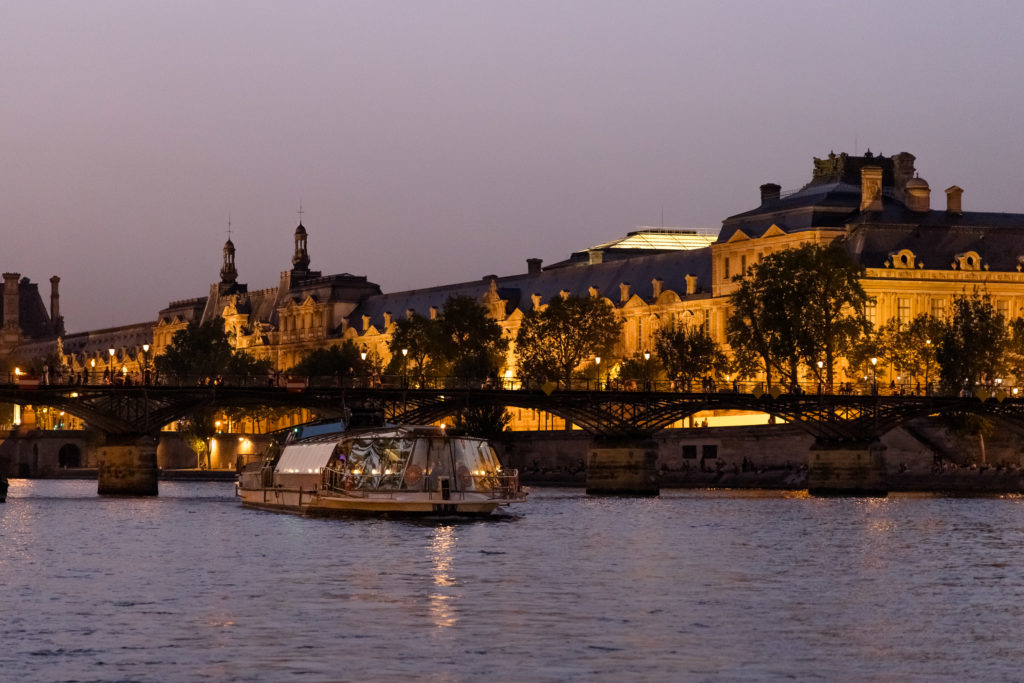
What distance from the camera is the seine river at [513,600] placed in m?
43.9

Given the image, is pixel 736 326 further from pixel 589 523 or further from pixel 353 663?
pixel 353 663

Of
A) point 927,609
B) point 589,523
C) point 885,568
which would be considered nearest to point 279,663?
point 927,609

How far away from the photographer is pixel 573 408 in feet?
438

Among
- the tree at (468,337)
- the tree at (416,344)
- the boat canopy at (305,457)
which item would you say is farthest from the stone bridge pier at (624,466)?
the tree at (416,344)

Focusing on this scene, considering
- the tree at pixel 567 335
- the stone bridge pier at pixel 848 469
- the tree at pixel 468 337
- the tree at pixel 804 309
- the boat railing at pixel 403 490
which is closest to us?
the boat railing at pixel 403 490

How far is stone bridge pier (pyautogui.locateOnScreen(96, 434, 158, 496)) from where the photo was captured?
434ft

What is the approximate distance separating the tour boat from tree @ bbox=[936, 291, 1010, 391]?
5342cm

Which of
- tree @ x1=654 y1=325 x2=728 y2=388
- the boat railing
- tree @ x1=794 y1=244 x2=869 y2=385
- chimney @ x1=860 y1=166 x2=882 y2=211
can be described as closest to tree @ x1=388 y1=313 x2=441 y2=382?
tree @ x1=654 y1=325 x2=728 y2=388

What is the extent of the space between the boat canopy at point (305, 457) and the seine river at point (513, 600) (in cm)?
416

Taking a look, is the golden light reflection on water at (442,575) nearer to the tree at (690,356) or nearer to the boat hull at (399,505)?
the boat hull at (399,505)

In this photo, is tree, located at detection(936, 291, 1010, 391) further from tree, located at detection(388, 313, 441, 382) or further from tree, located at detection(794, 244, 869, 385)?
tree, located at detection(388, 313, 441, 382)

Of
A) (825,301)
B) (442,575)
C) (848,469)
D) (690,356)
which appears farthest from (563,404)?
(442,575)

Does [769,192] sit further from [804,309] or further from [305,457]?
[305,457]

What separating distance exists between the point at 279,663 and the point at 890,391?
109 m
